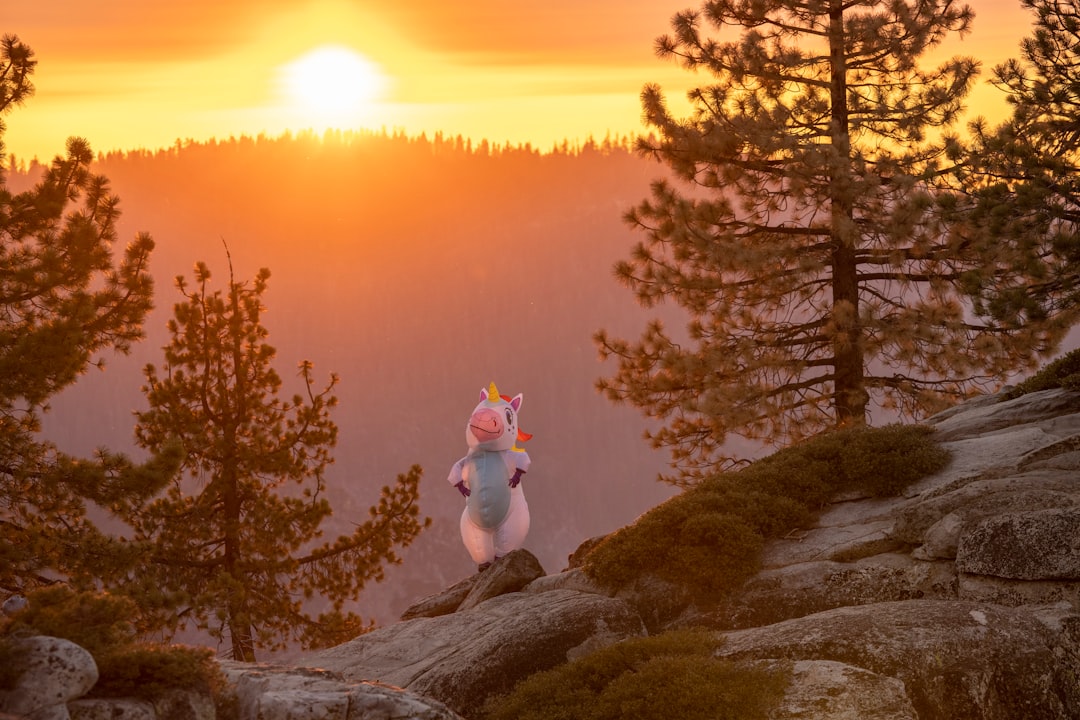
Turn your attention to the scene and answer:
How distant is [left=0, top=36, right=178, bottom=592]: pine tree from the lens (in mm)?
11820

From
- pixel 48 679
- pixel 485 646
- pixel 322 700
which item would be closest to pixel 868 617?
pixel 485 646

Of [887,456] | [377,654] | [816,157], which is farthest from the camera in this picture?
[816,157]

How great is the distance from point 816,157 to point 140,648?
13.7 metres

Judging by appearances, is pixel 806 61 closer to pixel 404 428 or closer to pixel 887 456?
pixel 887 456

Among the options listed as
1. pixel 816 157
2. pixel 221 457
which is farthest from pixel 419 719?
pixel 816 157

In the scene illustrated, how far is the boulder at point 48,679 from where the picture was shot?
5.51 metres

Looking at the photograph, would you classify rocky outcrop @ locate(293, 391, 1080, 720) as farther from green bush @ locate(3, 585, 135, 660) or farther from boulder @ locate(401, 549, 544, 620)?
green bush @ locate(3, 585, 135, 660)

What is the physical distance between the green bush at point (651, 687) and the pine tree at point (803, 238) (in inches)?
366

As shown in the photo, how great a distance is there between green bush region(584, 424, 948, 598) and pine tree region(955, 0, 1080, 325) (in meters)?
1.98

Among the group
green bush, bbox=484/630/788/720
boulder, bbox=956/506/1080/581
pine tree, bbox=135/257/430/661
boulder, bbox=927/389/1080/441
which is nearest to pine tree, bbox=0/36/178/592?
pine tree, bbox=135/257/430/661

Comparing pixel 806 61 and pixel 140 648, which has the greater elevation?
pixel 806 61

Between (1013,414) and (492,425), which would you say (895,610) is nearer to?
(1013,414)

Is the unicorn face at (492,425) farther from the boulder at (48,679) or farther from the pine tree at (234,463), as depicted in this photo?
the boulder at (48,679)

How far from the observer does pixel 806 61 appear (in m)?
17.9
